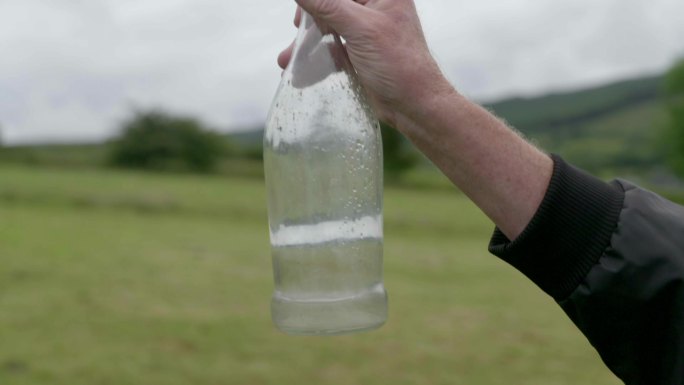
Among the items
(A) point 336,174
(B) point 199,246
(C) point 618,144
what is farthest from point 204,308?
(C) point 618,144

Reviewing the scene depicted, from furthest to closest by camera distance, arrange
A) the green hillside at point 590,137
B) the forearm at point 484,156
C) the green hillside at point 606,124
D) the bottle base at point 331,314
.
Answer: the green hillside at point 606,124 → the green hillside at point 590,137 → the bottle base at point 331,314 → the forearm at point 484,156

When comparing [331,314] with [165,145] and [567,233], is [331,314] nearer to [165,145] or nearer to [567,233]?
[567,233]

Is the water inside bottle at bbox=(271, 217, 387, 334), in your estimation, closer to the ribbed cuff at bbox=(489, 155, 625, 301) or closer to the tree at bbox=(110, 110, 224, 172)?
the ribbed cuff at bbox=(489, 155, 625, 301)

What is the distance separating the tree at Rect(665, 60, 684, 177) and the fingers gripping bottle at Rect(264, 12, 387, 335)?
41226mm

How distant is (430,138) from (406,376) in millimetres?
5917

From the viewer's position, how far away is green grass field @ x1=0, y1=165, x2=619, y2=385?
24.3 feet

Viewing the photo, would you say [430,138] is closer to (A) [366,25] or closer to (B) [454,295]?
(A) [366,25]

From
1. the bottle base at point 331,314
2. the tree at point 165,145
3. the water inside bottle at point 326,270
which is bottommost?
the tree at point 165,145

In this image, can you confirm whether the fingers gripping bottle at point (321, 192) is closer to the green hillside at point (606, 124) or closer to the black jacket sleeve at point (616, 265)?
the black jacket sleeve at point (616, 265)

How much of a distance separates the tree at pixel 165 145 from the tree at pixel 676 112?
21186mm

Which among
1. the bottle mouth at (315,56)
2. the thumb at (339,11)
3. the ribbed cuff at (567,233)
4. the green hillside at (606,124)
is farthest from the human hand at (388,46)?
the green hillside at (606,124)

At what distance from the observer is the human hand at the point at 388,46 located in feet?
5.44

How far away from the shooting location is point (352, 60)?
1.75 m

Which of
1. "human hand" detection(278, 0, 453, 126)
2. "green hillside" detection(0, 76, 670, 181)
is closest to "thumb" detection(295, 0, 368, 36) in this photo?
"human hand" detection(278, 0, 453, 126)
